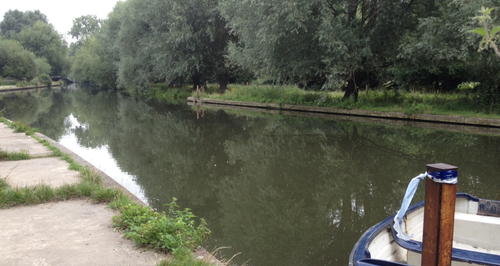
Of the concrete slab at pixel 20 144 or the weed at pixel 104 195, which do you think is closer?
the weed at pixel 104 195

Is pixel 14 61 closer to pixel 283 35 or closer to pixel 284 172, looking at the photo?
pixel 283 35

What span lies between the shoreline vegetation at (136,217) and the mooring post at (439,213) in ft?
5.98

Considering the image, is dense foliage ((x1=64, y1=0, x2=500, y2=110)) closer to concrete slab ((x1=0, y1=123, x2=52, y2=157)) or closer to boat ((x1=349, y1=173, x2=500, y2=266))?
boat ((x1=349, y1=173, x2=500, y2=266))

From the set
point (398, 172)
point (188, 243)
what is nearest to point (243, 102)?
point (398, 172)

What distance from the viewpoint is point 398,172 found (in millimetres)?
7961

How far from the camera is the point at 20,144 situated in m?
9.32

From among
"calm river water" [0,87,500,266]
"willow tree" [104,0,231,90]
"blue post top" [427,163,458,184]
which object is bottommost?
"calm river water" [0,87,500,266]

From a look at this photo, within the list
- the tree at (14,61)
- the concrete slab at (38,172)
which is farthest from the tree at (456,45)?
the tree at (14,61)

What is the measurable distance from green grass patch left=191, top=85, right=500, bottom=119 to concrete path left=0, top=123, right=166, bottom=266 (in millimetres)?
→ 14326

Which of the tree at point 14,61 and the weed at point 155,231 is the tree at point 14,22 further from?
the weed at point 155,231

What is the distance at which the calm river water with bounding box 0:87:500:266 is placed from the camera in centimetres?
508

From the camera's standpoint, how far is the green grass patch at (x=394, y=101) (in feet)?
50.7

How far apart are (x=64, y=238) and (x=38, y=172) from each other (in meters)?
3.13

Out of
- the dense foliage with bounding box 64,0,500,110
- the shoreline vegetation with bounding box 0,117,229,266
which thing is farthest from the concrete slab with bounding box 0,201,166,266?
the dense foliage with bounding box 64,0,500,110
